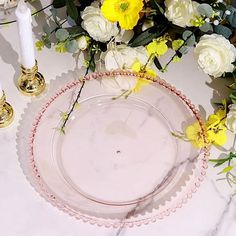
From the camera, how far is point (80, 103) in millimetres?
1050

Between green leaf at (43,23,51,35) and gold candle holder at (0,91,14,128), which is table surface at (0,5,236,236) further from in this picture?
green leaf at (43,23,51,35)

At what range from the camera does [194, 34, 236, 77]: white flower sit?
0.97 meters

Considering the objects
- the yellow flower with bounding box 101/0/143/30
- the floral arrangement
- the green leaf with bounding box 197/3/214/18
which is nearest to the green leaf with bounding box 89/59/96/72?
the floral arrangement

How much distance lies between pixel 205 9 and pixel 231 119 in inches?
7.1

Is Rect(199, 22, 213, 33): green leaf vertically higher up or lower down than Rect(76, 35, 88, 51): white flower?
lower down

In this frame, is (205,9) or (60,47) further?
(60,47)

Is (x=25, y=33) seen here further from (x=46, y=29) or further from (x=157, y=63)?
(x=157, y=63)

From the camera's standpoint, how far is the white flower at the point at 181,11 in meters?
0.97

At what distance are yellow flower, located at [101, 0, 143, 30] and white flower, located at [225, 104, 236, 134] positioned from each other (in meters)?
0.21

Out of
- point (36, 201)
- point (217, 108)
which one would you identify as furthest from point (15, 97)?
point (217, 108)

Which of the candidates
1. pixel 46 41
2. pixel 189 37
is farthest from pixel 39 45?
pixel 189 37

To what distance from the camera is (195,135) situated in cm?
102

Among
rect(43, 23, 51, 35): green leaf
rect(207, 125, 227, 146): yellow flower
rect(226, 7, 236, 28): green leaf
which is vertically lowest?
rect(207, 125, 227, 146): yellow flower

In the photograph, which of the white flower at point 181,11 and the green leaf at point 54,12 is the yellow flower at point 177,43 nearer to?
the white flower at point 181,11
